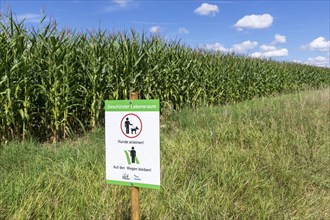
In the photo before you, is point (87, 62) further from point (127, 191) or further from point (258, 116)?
point (127, 191)

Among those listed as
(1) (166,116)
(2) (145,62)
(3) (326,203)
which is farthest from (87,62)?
(3) (326,203)

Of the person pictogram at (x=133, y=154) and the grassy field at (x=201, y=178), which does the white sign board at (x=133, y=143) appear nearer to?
the person pictogram at (x=133, y=154)

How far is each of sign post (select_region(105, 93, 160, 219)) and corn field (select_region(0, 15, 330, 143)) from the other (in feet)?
12.6

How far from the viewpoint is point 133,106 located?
8.82 ft

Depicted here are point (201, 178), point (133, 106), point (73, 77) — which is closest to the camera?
point (133, 106)

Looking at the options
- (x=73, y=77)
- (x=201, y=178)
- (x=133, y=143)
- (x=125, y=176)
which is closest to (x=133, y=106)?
(x=133, y=143)

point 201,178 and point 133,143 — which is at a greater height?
point 133,143

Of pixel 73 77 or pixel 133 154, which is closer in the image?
pixel 133 154

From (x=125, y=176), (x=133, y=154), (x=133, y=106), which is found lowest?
(x=125, y=176)

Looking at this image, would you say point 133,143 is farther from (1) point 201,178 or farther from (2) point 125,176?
(1) point 201,178

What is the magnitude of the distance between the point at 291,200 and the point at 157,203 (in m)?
1.64

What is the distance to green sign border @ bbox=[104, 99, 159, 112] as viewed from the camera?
2.59 m

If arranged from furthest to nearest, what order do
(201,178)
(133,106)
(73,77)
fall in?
1. (73,77)
2. (201,178)
3. (133,106)

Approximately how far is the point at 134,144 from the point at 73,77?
4901 mm
